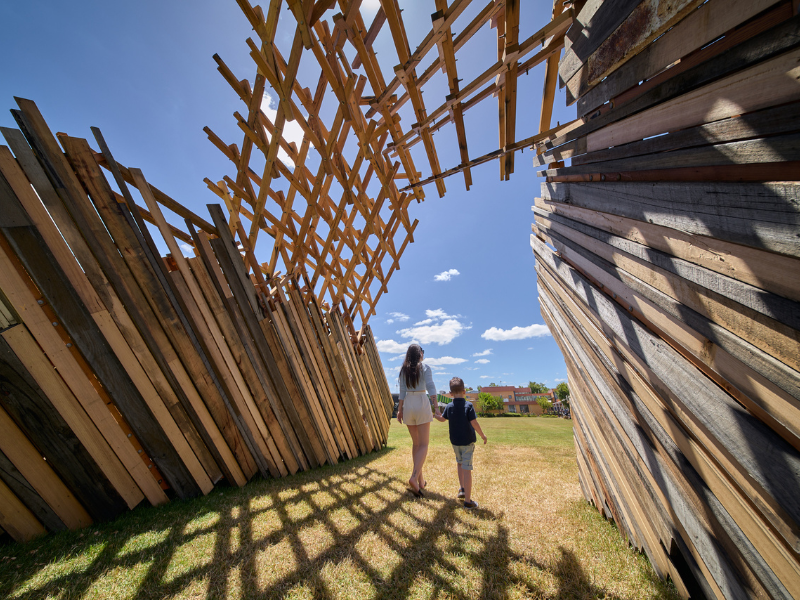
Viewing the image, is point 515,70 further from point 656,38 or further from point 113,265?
point 113,265

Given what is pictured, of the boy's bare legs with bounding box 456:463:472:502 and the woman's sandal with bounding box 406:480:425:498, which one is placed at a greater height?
the boy's bare legs with bounding box 456:463:472:502

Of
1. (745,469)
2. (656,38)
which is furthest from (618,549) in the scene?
(656,38)

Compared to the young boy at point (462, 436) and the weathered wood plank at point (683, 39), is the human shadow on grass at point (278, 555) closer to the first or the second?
the young boy at point (462, 436)

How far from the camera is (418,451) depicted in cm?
304

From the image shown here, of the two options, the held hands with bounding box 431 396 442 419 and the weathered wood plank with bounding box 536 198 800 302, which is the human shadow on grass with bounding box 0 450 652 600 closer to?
the held hands with bounding box 431 396 442 419

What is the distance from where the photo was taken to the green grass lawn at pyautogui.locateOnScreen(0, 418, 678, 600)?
1538 millimetres

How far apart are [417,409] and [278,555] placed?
5.54 feet

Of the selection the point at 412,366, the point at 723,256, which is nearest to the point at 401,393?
the point at 412,366

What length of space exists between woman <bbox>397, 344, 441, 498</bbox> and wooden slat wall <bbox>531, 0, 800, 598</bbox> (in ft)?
5.58

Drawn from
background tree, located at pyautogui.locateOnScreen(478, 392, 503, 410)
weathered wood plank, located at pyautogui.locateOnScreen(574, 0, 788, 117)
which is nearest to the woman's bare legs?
weathered wood plank, located at pyautogui.locateOnScreen(574, 0, 788, 117)

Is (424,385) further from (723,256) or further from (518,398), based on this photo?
(518,398)

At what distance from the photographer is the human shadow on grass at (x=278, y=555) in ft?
5.04

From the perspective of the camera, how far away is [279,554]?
1818 mm

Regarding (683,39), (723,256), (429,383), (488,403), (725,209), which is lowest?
(488,403)
